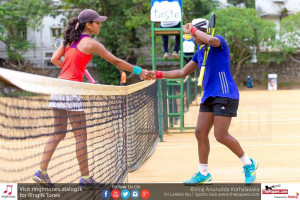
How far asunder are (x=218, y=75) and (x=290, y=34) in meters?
38.1

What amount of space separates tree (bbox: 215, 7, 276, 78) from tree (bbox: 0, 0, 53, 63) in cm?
1316

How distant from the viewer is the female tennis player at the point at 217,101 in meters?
5.76

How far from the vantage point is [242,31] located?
130ft

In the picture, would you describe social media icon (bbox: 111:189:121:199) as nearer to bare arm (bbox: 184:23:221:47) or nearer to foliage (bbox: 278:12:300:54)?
bare arm (bbox: 184:23:221:47)

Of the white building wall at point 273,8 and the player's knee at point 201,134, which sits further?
the white building wall at point 273,8

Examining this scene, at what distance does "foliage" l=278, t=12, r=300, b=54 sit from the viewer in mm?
41312

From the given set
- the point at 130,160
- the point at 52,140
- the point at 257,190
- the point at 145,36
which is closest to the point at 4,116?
the point at 52,140

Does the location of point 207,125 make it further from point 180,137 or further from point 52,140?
point 180,137

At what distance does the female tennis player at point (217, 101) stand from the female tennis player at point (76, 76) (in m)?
1.12

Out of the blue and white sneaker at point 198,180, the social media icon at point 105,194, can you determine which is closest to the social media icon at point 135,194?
the social media icon at point 105,194

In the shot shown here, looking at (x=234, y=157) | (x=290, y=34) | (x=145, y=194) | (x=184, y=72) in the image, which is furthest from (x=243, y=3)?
(x=145, y=194)

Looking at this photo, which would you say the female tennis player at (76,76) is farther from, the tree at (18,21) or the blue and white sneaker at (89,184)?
the tree at (18,21)

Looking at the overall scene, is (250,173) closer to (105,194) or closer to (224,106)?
(224,106)

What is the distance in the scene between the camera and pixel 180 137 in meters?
11.2
